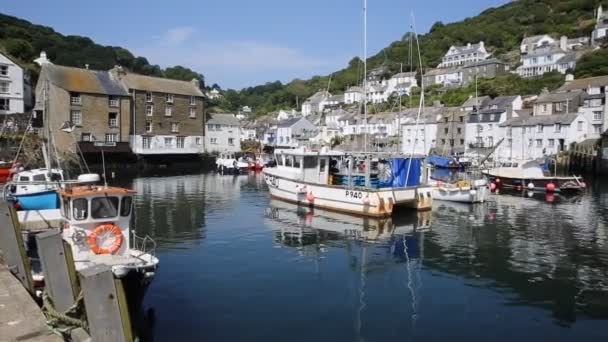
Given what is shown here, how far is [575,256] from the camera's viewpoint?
19.0 meters

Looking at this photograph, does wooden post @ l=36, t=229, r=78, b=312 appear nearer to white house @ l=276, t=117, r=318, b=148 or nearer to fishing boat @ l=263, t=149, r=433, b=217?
fishing boat @ l=263, t=149, r=433, b=217

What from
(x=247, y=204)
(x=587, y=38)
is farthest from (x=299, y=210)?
(x=587, y=38)

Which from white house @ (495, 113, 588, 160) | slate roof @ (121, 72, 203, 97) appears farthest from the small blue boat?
white house @ (495, 113, 588, 160)

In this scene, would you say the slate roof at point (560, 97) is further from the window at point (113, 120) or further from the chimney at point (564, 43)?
the window at point (113, 120)

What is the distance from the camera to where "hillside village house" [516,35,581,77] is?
9812cm

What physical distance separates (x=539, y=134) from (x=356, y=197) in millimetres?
50116

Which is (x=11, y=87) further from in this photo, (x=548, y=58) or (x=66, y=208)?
(x=548, y=58)

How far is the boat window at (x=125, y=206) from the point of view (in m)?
12.4

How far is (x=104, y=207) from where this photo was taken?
1220cm

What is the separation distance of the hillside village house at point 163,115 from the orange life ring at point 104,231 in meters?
53.7

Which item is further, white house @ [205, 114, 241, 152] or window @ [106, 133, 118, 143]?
white house @ [205, 114, 241, 152]

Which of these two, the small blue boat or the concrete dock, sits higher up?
the small blue boat

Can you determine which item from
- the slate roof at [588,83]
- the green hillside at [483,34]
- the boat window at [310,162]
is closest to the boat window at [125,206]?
the boat window at [310,162]

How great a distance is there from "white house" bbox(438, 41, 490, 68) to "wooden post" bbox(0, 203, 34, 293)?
125 metres
